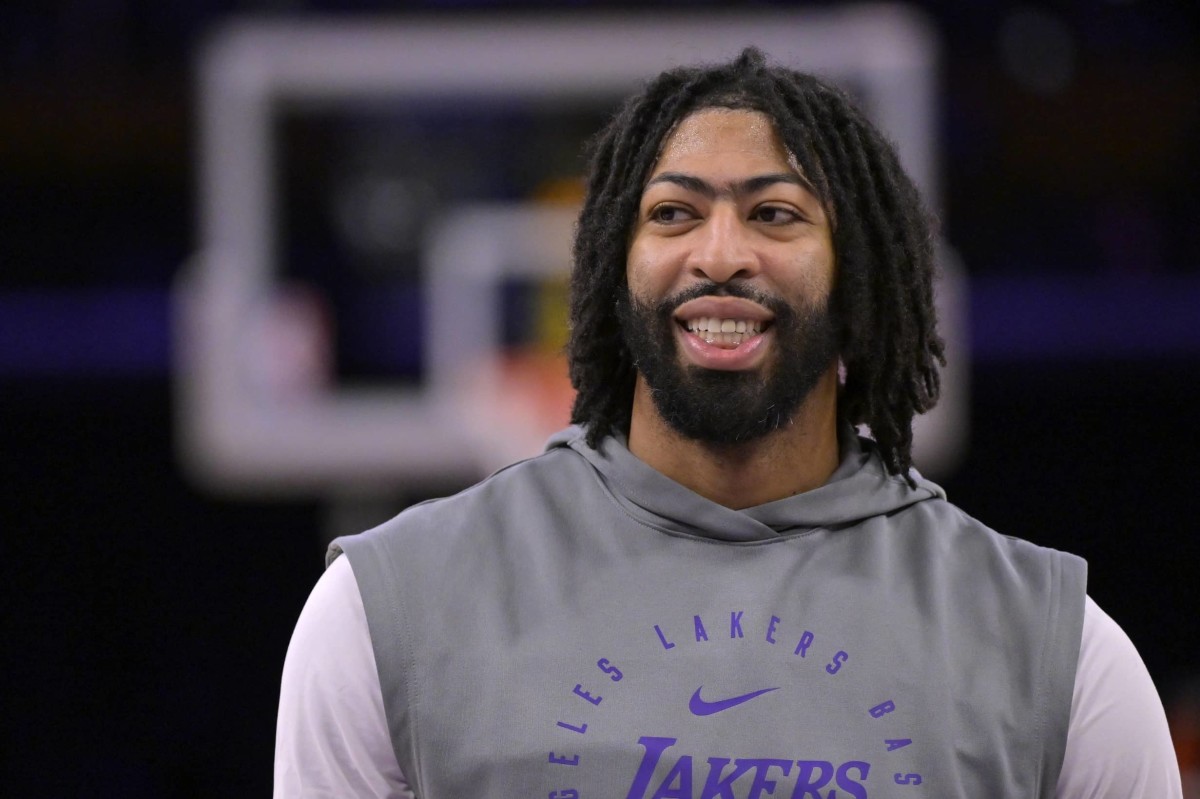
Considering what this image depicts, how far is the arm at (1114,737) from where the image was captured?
6.93 feet

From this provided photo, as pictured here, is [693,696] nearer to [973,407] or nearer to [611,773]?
[611,773]

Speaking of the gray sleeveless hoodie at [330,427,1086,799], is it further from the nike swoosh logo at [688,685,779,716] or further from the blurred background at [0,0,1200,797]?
the blurred background at [0,0,1200,797]

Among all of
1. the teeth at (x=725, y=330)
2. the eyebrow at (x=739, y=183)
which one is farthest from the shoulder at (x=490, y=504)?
the eyebrow at (x=739, y=183)

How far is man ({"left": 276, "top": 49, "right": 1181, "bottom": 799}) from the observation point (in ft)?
6.86

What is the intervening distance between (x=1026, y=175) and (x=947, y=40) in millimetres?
797

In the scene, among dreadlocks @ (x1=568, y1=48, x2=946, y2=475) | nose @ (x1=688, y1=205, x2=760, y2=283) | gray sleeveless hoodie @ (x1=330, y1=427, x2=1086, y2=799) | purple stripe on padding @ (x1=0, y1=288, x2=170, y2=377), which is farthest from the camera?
purple stripe on padding @ (x1=0, y1=288, x2=170, y2=377)

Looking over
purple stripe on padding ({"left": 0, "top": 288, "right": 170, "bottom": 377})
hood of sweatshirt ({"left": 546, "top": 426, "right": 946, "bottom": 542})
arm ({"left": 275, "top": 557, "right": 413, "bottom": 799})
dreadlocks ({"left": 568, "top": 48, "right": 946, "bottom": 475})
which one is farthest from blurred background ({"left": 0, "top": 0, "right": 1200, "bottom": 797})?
arm ({"left": 275, "top": 557, "right": 413, "bottom": 799})

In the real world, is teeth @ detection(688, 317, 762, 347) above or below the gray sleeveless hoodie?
above

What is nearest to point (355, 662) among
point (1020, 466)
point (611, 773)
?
point (611, 773)

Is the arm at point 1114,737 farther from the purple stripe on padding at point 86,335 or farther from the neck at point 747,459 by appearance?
the purple stripe on padding at point 86,335

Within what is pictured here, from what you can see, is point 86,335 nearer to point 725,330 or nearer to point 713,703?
point 725,330

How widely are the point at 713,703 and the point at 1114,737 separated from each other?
0.49 meters

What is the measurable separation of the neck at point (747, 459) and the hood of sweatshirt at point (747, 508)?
0.03 m

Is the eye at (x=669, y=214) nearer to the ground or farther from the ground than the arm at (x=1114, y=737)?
farther from the ground
